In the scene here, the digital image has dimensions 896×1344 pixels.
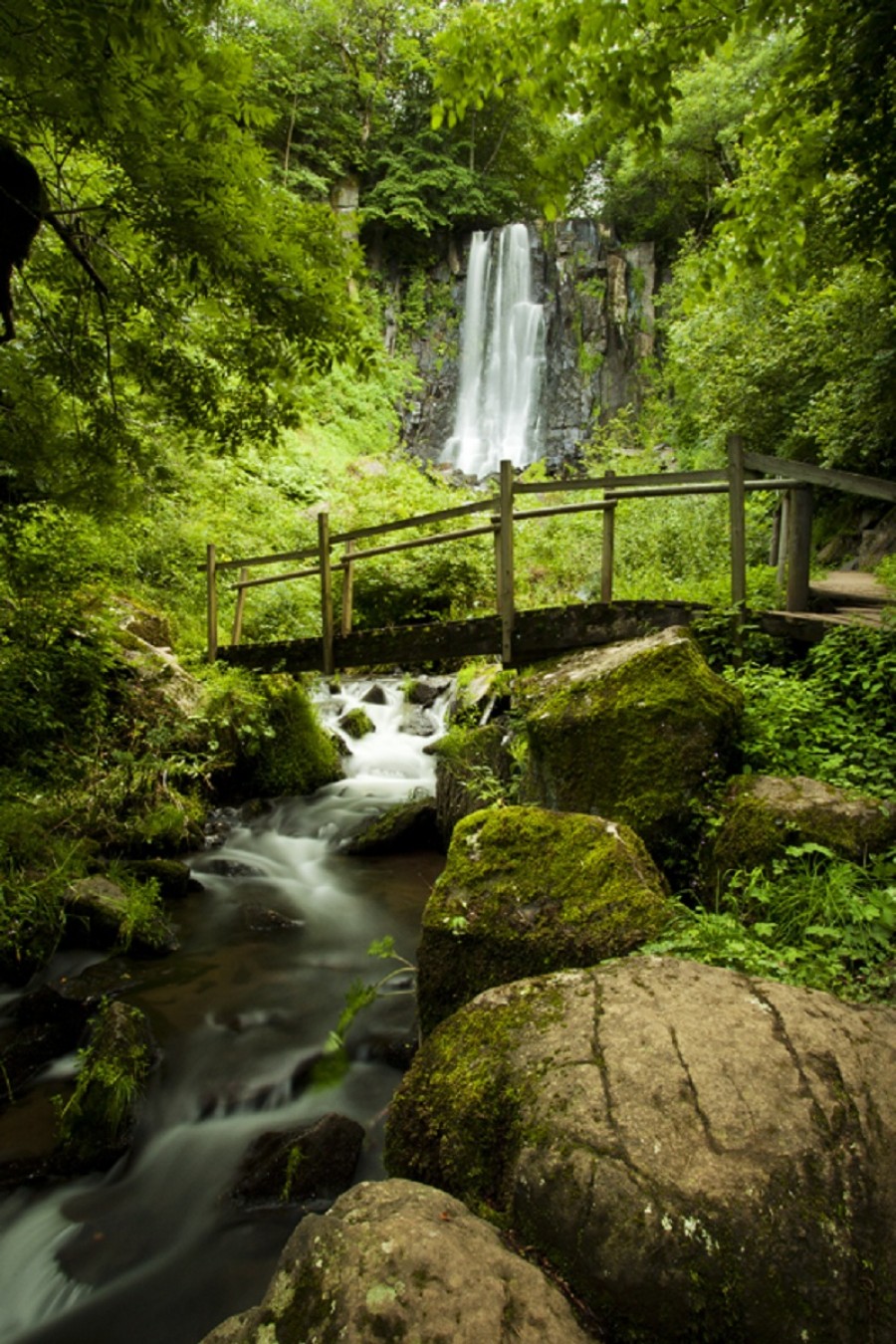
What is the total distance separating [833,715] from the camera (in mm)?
4746

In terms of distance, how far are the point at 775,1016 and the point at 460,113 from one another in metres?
4.34

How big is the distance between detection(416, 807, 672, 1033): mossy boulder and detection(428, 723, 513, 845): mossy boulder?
1.91m

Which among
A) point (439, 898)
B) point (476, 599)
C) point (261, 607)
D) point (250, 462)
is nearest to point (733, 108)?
point (250, 462)

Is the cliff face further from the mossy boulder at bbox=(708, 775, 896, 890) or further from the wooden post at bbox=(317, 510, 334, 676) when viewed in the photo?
the mossy boulder at bbox=(708, 775, 896, 890)

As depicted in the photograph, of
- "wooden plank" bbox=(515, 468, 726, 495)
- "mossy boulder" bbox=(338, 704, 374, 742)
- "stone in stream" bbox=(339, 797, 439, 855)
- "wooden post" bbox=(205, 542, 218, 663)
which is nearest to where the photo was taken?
"wooden plank" bbox=(515, 468, 726, 495)

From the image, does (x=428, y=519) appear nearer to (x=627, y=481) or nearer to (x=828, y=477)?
(x=627, y=481)

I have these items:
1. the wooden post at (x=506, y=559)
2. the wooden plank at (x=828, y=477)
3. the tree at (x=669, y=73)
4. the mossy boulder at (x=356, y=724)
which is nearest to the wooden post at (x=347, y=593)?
the mossy boulder at (x=356, y=724)

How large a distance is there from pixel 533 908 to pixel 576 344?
85.6 feet

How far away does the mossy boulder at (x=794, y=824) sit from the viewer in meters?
3.55

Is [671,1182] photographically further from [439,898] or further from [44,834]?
[44,834]

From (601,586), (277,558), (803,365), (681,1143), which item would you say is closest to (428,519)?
(601,586)

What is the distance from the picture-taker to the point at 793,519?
5645 mm

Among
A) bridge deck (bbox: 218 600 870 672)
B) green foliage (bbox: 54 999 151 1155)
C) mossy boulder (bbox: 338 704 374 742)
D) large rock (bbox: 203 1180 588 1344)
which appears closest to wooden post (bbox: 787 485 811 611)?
bridge deck (bbox: 218 600 870 672)

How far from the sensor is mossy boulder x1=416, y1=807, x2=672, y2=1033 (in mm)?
3096
